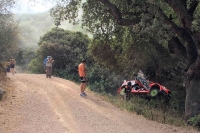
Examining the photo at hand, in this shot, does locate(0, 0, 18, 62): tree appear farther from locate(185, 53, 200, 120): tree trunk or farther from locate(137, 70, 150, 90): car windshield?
locate(185, 53, 200, 120): tree trunk

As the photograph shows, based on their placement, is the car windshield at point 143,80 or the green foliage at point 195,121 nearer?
the green foliage at point 195,121

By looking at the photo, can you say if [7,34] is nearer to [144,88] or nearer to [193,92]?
[144,88]

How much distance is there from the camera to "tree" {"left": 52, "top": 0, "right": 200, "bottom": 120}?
11.0 metres

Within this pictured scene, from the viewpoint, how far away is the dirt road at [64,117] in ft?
27.5

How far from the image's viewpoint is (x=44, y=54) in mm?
30562

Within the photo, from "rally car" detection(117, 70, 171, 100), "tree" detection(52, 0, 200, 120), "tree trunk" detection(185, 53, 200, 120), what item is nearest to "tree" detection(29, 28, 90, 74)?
"rally car" detection(117, 70, 171, 100)

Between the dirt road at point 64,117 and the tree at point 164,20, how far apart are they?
10.2 feet

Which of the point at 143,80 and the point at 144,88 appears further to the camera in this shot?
the point at 144,88

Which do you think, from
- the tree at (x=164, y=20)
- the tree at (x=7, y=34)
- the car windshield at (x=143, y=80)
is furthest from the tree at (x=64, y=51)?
the tree at (x=164, y=20)

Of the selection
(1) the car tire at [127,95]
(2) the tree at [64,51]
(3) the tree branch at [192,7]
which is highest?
(3) the tree branch at [192,7]

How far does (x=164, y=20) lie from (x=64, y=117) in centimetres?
552

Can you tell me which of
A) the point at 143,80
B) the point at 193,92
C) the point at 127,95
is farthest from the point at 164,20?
the point at 127,95

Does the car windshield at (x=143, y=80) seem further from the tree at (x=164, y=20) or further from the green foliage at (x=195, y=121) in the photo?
the green foliage at (x=195, y=121)

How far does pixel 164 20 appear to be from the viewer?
1151cm
